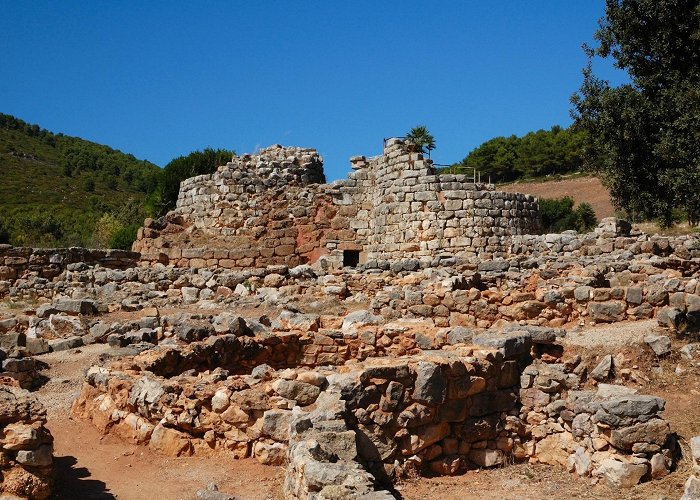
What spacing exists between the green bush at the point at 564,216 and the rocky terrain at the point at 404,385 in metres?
30.2

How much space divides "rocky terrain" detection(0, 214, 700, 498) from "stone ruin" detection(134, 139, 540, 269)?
171 inches

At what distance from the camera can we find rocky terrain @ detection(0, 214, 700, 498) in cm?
604

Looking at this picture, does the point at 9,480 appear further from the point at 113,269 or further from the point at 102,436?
the point at 113,269

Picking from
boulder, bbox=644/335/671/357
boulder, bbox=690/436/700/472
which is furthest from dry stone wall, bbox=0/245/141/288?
boulder, bbox=690/436/700/472

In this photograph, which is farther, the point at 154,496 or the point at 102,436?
the point at 102,436

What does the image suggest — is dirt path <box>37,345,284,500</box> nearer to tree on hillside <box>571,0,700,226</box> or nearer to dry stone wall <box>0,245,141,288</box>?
tree on hillside <box>571,0,700,226</box>

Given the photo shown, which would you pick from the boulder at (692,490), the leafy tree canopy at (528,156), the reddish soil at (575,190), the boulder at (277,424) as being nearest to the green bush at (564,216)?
the reddish soil at (575,190)

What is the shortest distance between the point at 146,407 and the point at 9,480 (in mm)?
1956

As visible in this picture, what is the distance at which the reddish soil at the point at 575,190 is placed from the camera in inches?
2169

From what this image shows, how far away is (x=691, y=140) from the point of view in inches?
391

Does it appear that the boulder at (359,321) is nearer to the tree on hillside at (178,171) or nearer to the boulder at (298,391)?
the boulder at (298,391)

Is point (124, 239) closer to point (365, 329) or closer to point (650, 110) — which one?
point (365, 329)

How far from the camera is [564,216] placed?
1826 inches

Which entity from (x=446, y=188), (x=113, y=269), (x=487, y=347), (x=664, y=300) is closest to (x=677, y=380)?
(x=487, y=347)
